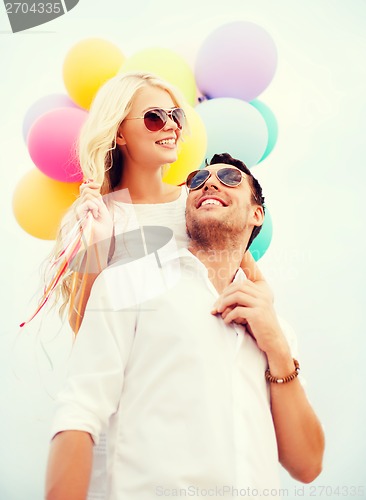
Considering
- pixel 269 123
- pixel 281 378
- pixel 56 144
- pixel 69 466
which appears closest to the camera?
pixel 69 466

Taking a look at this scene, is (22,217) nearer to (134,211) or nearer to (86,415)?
(134,211)

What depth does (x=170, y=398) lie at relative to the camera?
1.00 m

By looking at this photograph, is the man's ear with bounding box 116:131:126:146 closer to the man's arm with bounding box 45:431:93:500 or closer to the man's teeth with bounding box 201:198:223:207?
the man's teeth with bounding box 201:198:223:207

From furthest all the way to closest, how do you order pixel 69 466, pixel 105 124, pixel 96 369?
pixel 105 124
pixel 96 369
pixel 69 466

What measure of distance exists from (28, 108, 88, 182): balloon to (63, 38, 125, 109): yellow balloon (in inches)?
7.9

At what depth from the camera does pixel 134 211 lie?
1.45 meters

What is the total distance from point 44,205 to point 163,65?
0.67 meters

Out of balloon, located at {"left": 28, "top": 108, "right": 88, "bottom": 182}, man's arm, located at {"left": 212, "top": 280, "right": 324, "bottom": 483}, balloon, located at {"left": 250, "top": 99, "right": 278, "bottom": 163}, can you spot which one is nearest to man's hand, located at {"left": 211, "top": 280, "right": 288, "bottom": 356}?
man's arm, located at {"left": 212, "top": 280, "right": 324, "bottom": 483}

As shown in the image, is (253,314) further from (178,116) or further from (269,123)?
(269,123)

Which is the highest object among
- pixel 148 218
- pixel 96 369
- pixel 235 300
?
pixel 148 218

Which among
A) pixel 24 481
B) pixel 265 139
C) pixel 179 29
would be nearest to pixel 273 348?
pixel 265 139

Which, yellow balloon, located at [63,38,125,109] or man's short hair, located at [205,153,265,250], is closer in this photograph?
man's short hair, located at [205,153,265,250]

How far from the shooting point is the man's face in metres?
1.28

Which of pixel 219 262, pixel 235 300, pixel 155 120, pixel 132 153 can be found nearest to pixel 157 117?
pixel 155 120
